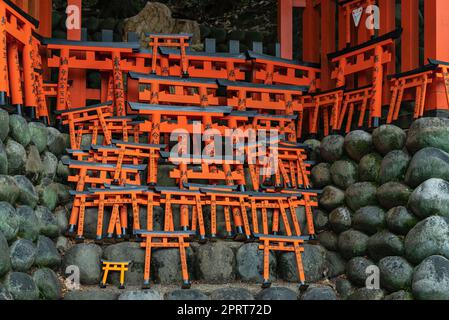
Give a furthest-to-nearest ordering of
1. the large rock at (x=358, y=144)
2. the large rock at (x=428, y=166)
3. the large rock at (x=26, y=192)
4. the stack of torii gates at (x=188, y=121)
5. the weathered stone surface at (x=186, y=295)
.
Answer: the large rock at (x=358, y=144), the stack of torii gates at (x=188, y=121), the large rock at (x=428, y=166), the large rock at (x=26, y=192), the weathered stone surface at (x=186, y=295)

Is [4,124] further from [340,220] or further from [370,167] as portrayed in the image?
[370,167]

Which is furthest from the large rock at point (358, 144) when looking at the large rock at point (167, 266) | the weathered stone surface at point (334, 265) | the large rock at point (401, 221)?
the large rock at point (167, 266)

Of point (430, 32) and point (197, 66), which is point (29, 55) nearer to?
point (197, 66)

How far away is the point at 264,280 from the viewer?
9.35m

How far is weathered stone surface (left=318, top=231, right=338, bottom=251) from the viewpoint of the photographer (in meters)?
10.4

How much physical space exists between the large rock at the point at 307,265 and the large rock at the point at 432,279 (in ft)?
4.94

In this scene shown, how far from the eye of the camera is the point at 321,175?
11102 millimetres

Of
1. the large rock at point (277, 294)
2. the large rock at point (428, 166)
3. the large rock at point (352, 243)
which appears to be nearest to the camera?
the large rock at point (277, 294)

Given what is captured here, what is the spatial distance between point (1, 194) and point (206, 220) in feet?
9.56

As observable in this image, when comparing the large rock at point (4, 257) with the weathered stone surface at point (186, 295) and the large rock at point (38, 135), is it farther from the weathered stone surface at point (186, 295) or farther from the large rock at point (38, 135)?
the large rock at point (38, 135)

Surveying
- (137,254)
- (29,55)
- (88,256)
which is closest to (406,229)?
(137,254)

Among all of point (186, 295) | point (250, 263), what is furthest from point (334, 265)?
point (186, 295)

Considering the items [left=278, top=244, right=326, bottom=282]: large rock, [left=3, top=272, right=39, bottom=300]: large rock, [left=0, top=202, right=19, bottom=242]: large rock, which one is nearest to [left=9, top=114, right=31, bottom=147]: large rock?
[left=0, top=202, right=19, bottom=242]: large rock

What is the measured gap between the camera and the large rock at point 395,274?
8.87m
